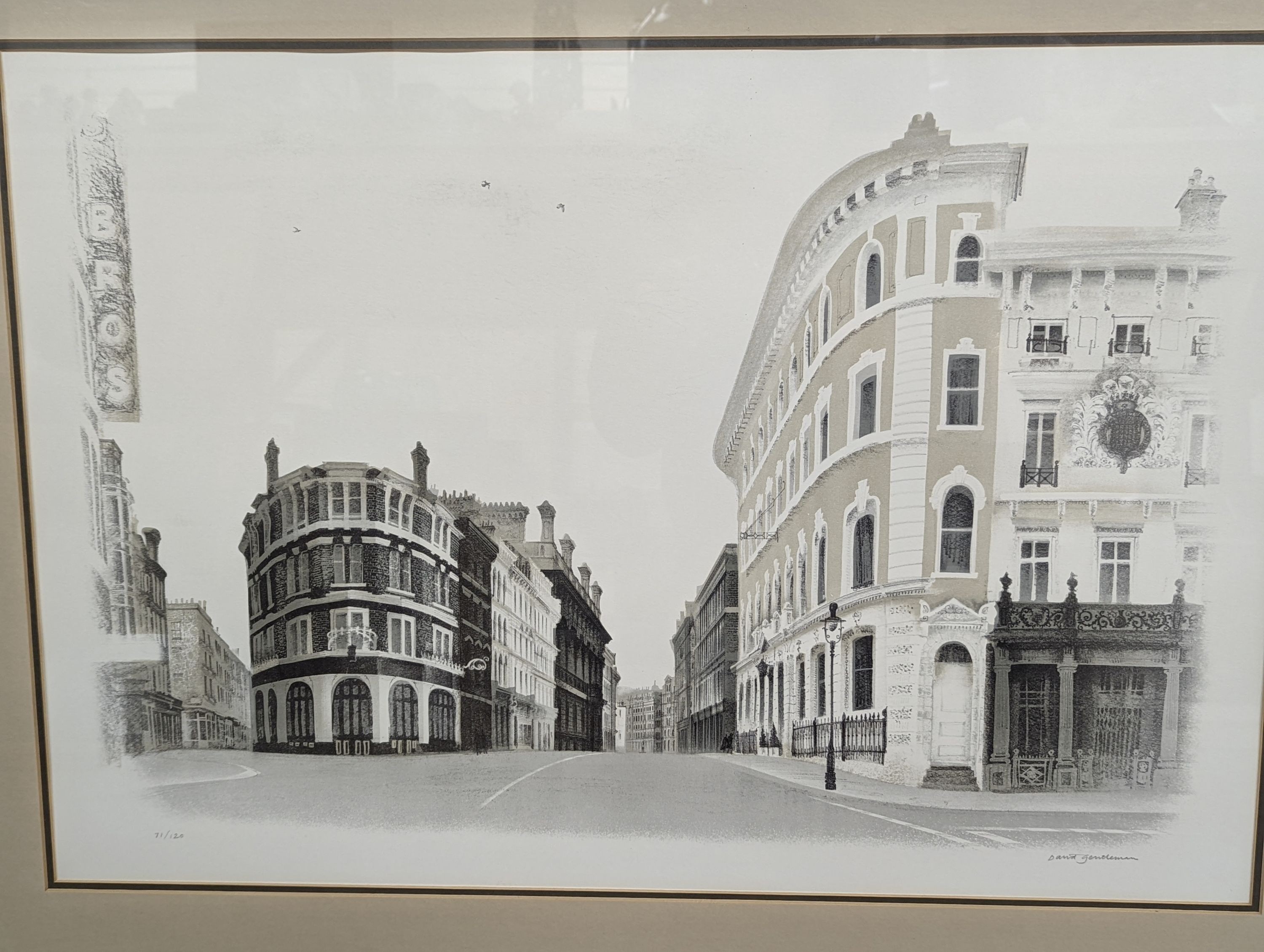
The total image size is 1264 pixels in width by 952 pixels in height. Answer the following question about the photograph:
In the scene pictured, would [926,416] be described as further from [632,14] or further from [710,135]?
[632,14]

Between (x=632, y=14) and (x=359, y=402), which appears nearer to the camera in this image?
(x=632, y=14)

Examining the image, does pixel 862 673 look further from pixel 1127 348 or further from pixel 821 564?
pixel 1127 348

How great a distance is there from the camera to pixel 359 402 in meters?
2.59

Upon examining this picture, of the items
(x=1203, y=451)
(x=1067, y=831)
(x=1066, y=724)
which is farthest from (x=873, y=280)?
(x=1067, y=831)

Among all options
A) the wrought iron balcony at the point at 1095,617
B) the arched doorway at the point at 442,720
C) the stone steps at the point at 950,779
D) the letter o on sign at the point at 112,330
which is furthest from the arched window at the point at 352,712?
the wrought iron balcony at the point at 1095,617

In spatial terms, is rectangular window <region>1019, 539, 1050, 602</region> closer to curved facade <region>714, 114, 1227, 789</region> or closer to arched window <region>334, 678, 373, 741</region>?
curved facade <region>714, 114, 1227, 789</region>

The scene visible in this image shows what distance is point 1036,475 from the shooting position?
252 centimetres

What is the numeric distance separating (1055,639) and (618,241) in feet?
6.20

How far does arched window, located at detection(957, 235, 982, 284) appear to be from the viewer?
247 cm

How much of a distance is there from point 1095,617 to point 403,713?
2.28 m

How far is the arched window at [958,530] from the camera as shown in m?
2.52

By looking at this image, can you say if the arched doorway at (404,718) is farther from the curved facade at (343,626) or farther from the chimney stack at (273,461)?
the chimney stack at (273,461)

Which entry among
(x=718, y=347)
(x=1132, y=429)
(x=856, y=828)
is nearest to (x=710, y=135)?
(x=718, y=347)

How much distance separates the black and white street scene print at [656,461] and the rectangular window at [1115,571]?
21mm
